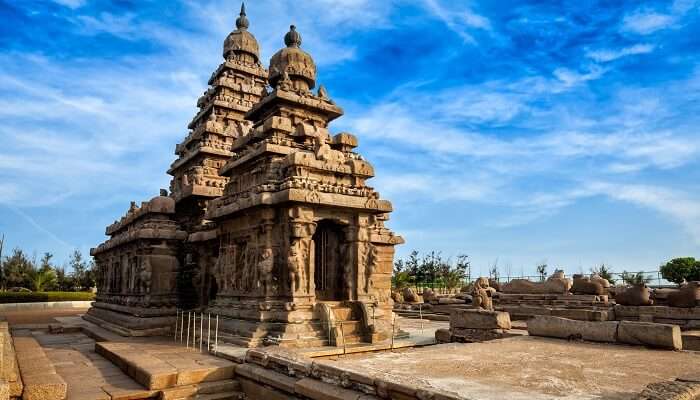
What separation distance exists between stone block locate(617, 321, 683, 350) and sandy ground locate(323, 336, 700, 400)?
11.0 inches

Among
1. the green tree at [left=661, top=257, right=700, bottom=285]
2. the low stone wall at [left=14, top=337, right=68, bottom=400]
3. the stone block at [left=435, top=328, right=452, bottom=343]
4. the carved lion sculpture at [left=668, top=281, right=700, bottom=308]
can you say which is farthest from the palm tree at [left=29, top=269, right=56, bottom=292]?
the green tree at [left=661, top=257, right=700, bottom=285]

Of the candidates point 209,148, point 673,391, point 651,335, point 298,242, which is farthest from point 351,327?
point 209,148

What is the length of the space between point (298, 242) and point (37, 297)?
31.2 m

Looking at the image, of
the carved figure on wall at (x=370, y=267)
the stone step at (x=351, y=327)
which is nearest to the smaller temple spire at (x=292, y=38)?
the carved figure on wall at (x=370, y=267)

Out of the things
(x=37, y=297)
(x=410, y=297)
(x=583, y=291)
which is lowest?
(x=37, y=297)

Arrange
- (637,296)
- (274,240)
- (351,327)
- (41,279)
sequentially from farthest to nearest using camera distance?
(41,279) → (637,296) → (274,240) → (351,327)

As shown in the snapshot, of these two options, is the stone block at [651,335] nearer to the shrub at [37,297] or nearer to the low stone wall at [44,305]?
the low stone wall at [44,305]

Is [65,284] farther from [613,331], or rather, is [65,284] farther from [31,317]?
[613,331]

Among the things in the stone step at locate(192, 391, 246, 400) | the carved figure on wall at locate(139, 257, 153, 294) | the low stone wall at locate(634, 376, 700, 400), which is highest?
the carved figure on wall at locate(139, 257, 153, 294)

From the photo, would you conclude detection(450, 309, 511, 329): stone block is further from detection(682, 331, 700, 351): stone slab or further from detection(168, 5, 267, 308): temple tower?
detection(168, 5, 267, 308): temple tower

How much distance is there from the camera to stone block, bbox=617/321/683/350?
9008 millimetres

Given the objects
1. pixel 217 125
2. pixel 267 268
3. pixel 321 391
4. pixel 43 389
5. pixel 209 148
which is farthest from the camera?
pixel 217 125

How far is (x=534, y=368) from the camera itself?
7.09 m

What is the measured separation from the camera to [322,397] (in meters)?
6.38
